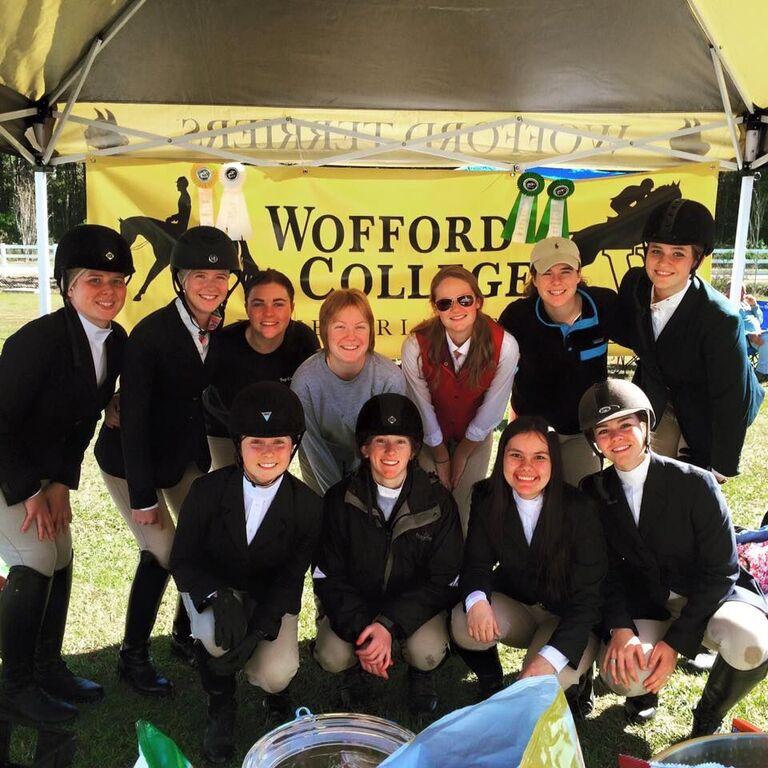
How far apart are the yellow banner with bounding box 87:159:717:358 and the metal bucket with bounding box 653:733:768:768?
3886 mm

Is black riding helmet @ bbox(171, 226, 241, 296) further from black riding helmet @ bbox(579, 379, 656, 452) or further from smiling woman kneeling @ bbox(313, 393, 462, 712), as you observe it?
black riding helmet @ bbox(579, 379, 656, 452)

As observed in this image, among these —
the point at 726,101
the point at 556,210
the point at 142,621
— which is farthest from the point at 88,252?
the point at 556,210

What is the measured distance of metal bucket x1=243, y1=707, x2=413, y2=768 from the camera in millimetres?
2023

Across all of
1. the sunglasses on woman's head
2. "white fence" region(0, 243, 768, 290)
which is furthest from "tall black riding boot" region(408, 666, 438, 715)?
"white fence" region(0, 243, 768, 290)

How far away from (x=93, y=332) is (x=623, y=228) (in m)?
3.70

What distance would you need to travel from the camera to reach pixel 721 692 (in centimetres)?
262

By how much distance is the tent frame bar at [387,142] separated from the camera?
425 centimetres

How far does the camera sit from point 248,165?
4.94 meters

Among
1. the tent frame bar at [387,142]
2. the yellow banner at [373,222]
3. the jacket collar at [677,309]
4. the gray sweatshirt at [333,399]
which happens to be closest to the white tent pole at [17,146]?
the tent frame bar at [387,142]

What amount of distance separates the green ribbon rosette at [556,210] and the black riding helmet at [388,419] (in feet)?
8.98

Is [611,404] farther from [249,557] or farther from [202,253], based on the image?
[202,253]

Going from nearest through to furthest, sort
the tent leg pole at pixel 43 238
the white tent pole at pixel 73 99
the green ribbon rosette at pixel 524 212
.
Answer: the white tent pole at pixel 73 99 → the tent leg pole at pixel 43 238 → the green ribbon rosette at pixel 524 212

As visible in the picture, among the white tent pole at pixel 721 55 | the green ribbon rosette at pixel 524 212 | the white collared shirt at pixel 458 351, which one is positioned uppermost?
the white tent pole at pixel 721 55

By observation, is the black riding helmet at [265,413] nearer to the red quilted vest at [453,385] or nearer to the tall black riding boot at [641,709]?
the red quilted vest at [453,385]
